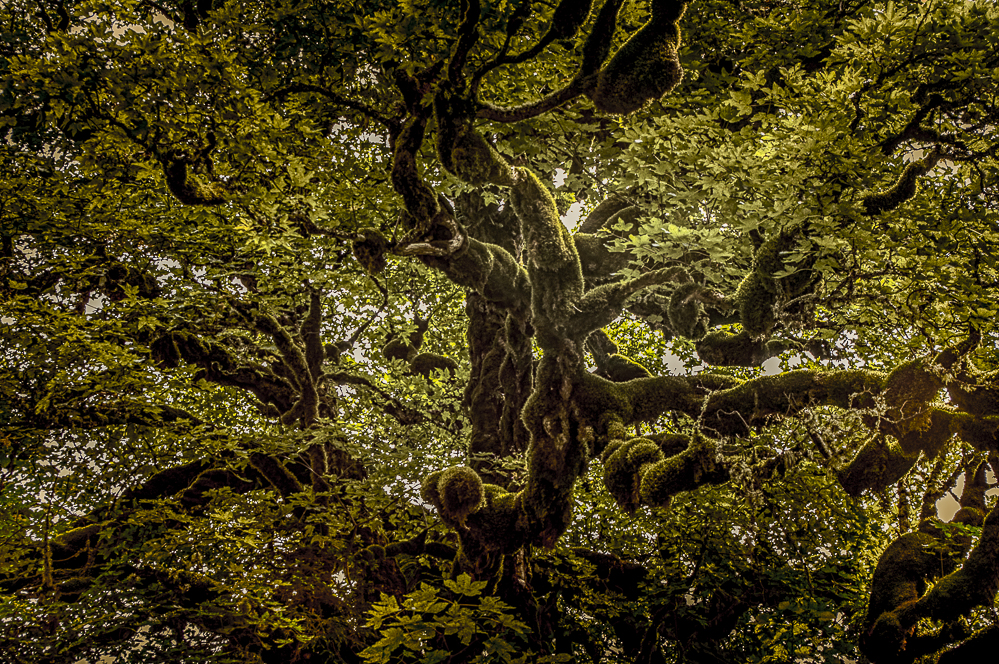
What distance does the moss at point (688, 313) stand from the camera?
5.90 m

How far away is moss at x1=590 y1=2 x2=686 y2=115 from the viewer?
440cm

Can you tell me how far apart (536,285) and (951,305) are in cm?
428

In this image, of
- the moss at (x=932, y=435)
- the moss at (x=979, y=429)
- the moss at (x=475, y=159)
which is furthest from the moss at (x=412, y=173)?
the moss at (x=979, y=429)

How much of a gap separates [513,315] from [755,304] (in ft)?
10.6

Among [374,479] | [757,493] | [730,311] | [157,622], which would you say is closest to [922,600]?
[757,493]

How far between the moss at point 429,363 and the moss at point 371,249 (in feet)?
16.3

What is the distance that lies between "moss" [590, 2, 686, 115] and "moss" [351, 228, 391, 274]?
2.89 m

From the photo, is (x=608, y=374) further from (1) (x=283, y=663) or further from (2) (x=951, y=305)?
(1) (x=283, y=663)

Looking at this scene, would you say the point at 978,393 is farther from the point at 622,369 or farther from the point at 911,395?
the point at 622,369

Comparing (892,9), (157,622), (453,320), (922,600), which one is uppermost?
(453,320)

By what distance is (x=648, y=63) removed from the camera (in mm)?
4457

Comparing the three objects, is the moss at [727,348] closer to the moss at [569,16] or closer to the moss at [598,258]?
the moss at [598,258]

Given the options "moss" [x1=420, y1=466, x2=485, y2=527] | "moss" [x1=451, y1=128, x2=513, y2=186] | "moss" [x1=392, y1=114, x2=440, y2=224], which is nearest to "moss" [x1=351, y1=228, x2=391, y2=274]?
"moss" [x1=392, y1=114, x2=440, y2=224]

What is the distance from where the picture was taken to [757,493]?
5121 millimetres
